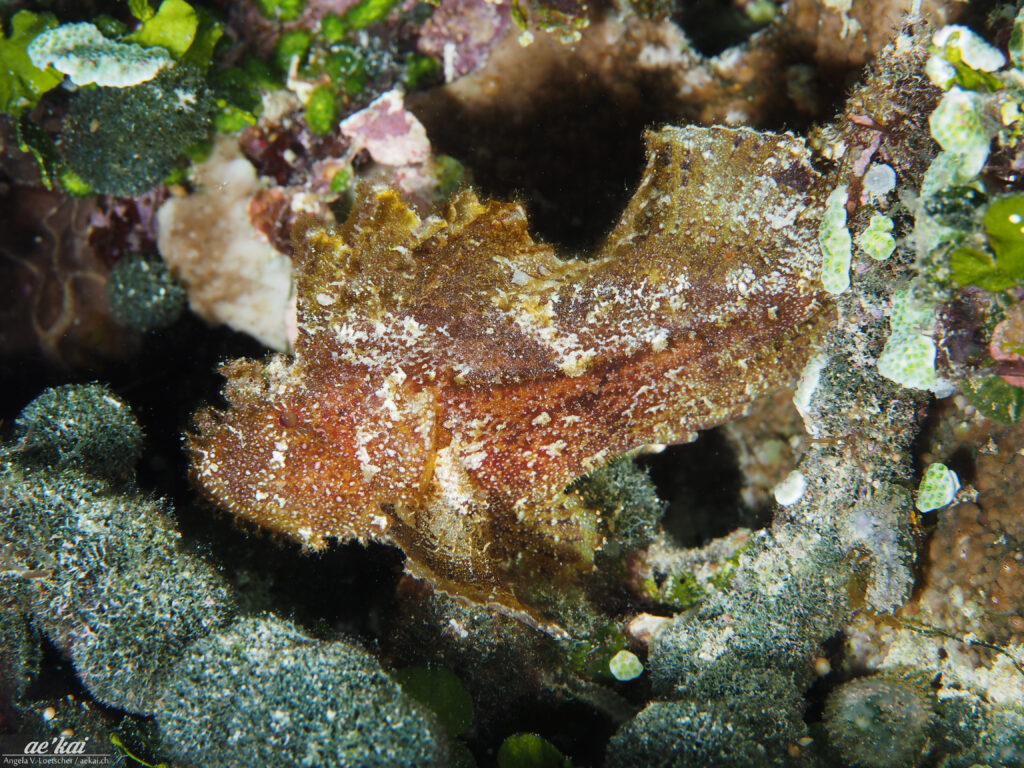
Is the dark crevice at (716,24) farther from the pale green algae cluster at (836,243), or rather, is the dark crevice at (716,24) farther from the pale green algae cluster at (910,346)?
the pale green algae cluster at (910,346)

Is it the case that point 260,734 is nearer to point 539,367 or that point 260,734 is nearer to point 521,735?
point 521,735

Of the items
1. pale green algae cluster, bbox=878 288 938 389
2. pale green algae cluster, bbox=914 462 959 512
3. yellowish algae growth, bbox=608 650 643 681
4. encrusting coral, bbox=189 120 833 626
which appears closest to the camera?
pale green algae cluster, bbox=878 288 938 389

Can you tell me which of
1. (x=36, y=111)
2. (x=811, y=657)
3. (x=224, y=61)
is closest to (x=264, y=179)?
(x=224, y=61)

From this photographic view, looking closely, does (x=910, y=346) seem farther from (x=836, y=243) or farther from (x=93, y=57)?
(x=93, y=57)

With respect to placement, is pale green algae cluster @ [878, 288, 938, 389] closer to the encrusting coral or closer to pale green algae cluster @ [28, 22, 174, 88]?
the encrusting coral

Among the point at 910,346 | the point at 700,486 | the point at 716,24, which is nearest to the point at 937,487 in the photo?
the point at 910,346

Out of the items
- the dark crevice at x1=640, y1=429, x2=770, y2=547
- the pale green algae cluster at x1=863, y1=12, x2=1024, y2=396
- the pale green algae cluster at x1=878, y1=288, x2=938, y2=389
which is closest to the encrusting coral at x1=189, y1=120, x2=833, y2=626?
the pale green algae cluster at x1=878, y1=288, x2=938, y2=389

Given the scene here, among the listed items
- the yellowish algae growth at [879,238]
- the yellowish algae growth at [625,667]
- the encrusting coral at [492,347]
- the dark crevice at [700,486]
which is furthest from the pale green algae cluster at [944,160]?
the yellowish algae growth at [625,667]

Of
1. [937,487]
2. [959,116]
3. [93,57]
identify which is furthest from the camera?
[93,57]
